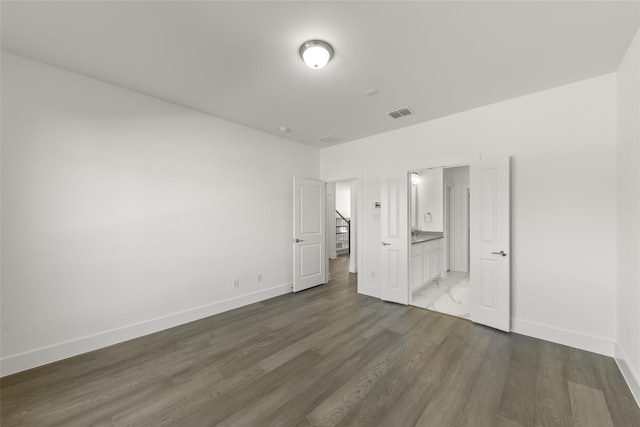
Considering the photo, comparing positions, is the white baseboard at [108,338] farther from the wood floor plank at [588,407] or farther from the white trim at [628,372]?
the white trim at [628,372]

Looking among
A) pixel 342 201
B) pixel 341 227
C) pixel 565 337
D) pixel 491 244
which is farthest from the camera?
pixel 342 201

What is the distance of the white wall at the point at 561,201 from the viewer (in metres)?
2.61

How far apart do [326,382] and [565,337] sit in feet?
9.01

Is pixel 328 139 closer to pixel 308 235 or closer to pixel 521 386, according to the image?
pixel 308 235

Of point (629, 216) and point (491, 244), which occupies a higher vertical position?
point (629, 216)

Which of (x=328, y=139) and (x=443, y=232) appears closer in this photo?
(x=328, y=139)

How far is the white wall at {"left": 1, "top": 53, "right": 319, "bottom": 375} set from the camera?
2357 millimetres

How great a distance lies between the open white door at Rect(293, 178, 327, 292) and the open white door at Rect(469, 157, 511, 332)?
109 inches

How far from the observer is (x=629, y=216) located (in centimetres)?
221

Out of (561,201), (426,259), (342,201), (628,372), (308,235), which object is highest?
(342,201)

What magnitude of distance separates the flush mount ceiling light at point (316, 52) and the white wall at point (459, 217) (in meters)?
4.93

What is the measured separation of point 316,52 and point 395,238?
9.95ft

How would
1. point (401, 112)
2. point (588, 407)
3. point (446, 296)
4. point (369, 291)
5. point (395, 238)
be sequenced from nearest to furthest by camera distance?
point (588, 407)
point (401, 112)
point (395, 238)
point (446, 296)
point (369, 291)

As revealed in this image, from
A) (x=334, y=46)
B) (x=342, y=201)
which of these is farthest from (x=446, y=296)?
(x=342, y=201)
